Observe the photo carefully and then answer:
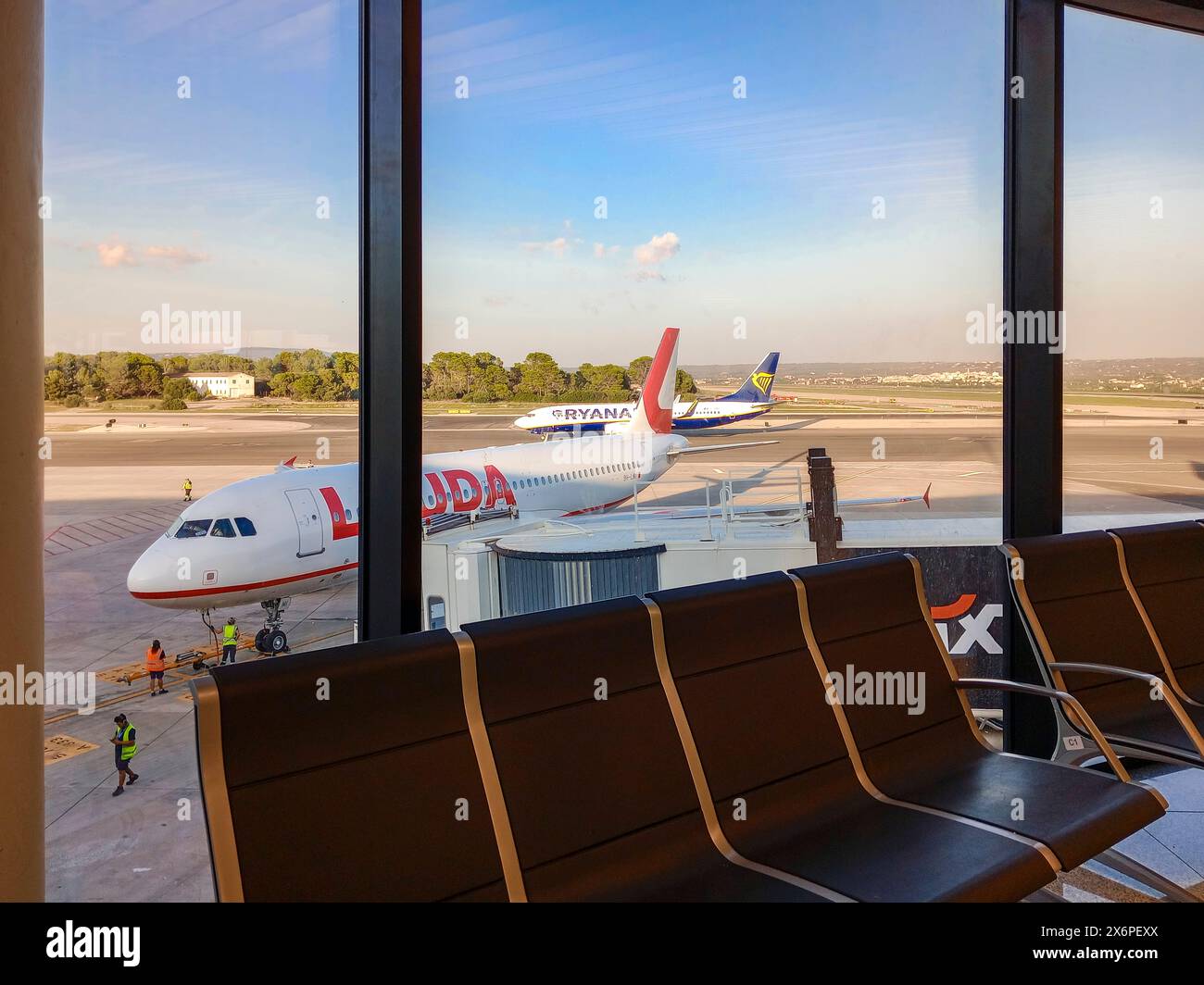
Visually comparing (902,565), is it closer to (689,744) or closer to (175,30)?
(689,744)

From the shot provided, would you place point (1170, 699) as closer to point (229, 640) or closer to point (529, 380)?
point (529, 380)

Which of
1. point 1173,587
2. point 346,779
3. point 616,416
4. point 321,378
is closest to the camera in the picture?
point 346,779

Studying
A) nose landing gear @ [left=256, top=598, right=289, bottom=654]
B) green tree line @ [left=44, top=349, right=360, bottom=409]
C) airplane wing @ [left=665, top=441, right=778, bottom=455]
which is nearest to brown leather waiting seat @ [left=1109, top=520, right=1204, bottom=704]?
airplane wing @ [left=665, top=441, right=778, bottom=455]

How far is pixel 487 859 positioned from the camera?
1279 millimetres

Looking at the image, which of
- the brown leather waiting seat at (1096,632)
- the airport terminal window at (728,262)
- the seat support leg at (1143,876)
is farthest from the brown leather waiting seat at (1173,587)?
the seat support leg at (1143,876)

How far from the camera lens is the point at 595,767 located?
142cm

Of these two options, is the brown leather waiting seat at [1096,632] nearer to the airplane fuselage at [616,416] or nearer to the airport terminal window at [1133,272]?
the airport terminal window at [1133,272]

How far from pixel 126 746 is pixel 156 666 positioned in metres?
0.19

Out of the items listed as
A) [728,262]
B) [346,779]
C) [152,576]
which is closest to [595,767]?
[346,779]

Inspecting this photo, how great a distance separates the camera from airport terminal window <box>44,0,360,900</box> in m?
1.68

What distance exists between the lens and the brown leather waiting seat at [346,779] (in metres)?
1.11

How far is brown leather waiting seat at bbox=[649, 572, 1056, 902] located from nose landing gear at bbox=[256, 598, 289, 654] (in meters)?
1.07

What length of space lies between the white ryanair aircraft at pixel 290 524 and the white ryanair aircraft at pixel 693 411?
0.28 feet
